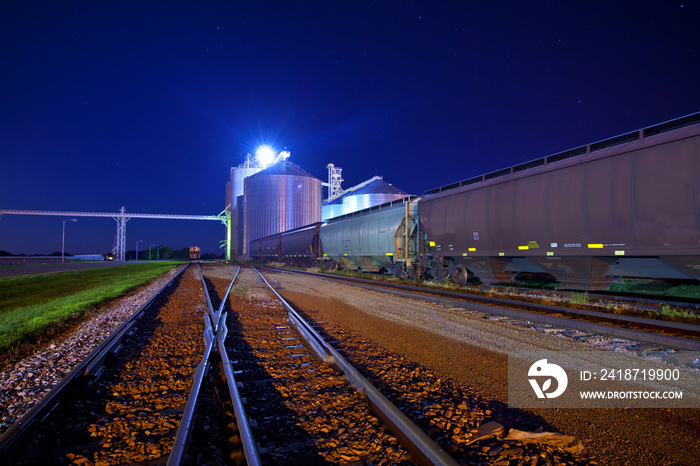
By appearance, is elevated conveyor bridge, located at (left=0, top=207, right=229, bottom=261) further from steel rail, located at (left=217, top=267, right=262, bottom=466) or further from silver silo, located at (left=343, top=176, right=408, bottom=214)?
steel rail, located at (left=217, top=267, right=262, bottom=466)

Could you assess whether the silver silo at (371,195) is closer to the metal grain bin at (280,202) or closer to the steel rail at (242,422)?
the metal grain bin at (280,202)

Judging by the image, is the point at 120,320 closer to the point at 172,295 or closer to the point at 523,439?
the point at 172,295

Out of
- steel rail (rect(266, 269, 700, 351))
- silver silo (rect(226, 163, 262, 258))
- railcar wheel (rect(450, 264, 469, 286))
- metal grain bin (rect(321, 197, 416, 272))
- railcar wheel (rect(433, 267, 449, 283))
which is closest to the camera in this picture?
steel rail (rect(266, 269, 700, 351))

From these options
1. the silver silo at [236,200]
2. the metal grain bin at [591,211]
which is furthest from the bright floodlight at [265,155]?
the metal grain bin at [591,211]

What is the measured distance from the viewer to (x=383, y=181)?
203 ft

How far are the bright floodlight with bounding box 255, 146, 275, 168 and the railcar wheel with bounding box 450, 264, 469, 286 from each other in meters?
67.7

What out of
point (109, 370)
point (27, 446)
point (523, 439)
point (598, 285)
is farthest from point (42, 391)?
point (598, 285)

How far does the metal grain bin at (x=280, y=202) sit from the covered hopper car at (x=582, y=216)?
4599 centimetres

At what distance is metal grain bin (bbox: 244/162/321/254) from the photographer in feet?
202

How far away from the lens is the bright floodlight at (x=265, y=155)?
7900cm

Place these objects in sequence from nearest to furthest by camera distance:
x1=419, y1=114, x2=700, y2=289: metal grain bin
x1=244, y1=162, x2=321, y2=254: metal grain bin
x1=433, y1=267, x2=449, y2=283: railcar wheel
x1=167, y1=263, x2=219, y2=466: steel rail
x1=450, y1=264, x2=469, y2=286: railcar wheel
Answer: x1=167, y1=263, x2=219, y2=466: steel rail, x1=419, y1=114, x2=700, y2=289: metal grain bin, x1=450, y1=264, x2=469, y2=286: railcar wheel, x1=433, y1=267, x2=449, y2=283: railcar wheel, x1=244, y1=162, x2=321, y2=254: metal grain bin

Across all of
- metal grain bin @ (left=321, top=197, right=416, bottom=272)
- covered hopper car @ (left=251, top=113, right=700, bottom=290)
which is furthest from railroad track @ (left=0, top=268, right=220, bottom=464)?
metal grain bin @ (left=321, top=197, right=416, bottom=272)

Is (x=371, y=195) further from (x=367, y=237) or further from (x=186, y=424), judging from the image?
(x=186, y=424)

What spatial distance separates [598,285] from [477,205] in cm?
449
